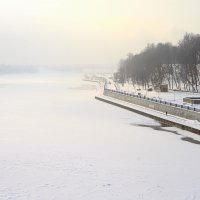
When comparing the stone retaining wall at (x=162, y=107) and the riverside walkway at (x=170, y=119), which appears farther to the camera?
the stone retaining wall at (x=162, y=107)

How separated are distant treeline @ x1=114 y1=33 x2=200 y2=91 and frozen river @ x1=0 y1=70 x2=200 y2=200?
3326 centimetres

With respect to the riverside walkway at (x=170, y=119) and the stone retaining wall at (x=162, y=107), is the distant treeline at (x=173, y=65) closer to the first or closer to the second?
the stone retaining wall at (x=162, y=107)

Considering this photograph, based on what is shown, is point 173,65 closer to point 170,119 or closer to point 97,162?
point 170,119

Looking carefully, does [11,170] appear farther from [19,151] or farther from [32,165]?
[19,151]

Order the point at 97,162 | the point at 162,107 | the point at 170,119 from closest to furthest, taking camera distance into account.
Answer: the point at 97,162, the point at 170,119, the point at 162,107

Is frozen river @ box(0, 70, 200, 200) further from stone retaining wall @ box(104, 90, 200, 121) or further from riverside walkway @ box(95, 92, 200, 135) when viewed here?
stone retaining wall @ box(104, 90, 200, 121)

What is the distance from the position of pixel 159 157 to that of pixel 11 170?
617 centimetres

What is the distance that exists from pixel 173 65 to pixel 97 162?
58729 mm

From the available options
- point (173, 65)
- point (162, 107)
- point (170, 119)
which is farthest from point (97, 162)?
point (173, 65)

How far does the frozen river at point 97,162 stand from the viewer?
13.3 meters

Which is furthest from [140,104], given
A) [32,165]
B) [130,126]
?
[32,165]

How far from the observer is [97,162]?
17.1 metres

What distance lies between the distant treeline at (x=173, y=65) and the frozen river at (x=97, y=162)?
→ 33.3m

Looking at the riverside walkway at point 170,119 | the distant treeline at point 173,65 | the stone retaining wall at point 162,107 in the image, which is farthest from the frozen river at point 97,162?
the distant treeline at point 173,65
